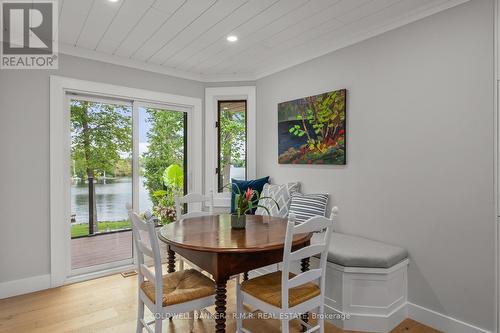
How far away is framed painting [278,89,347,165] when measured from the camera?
294 centimetres

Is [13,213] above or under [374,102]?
under

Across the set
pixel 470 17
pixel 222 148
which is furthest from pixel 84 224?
pixel 470 17

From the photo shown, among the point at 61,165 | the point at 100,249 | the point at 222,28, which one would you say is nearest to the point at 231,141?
the point at 222,28

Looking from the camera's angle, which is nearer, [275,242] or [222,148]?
[275,242]

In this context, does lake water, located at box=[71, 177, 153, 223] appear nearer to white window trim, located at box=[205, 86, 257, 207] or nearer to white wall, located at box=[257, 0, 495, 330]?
white window trim, located at box=[205, 86, 257, 207]

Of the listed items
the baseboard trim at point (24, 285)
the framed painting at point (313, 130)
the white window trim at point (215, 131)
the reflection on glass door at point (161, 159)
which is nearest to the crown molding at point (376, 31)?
the framed painting at point (313, 130)

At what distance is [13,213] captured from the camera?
2820 mm

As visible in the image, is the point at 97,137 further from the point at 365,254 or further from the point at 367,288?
the point at 367,288

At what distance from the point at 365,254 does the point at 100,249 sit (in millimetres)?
3142

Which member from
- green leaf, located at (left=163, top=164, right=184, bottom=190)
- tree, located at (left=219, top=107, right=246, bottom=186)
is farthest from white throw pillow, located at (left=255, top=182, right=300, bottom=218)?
green leaf, located at (left=163, top=164, right=184, bottom=190)

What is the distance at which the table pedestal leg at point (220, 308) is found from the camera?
1715 mm

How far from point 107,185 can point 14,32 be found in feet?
5.68

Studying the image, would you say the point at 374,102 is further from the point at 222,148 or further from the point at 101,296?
the point at 101,296

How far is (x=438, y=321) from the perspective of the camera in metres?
2.24
